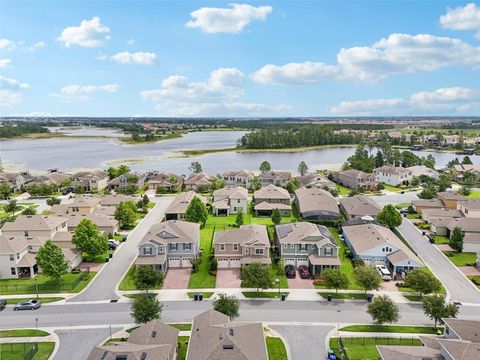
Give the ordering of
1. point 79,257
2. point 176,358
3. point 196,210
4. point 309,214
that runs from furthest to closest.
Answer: point 309,214 < point 196,210 < point 79,257 < point 176,358

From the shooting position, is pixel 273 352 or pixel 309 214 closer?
pixel 273 352

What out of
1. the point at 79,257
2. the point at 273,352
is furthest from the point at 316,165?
the point at 273,352

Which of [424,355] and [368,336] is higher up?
[424,355]

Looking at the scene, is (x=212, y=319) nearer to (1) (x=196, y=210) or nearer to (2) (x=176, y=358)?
(2) (x=176, y=358)

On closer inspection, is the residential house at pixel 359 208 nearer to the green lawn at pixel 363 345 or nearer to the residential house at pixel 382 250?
the residential house at pixel 382 250

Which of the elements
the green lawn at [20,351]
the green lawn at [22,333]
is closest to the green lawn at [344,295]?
the green lawn at [20,351]

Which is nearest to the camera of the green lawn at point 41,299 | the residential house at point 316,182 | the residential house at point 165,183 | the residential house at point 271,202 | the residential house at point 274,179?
the green lawn at point 41,299

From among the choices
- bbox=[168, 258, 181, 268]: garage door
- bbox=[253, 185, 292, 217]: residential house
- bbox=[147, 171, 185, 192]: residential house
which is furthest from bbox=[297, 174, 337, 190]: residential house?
bbox=[168, 258, 181, 268]: garage door
